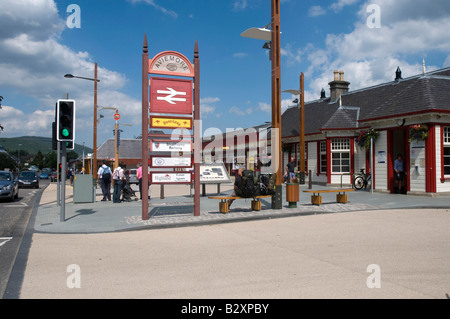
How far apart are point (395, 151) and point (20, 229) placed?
17.0 meters

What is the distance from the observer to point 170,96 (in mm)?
10688

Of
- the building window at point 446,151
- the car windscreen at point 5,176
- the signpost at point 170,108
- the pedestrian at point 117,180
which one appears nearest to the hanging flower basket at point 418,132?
the building window at point 446,151

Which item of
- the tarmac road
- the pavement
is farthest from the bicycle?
the tarmac road

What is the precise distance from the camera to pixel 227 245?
23.7 feet

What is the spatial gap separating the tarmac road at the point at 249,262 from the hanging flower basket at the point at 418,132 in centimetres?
693

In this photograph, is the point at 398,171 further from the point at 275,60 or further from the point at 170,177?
the point at 170,177

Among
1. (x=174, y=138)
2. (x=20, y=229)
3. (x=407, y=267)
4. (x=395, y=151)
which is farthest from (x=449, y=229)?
(x=395, y=151)

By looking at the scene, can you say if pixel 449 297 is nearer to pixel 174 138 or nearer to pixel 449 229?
pixel 449 229

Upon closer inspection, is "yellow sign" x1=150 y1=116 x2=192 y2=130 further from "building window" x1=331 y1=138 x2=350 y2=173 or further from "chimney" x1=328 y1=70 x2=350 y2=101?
"chimney" x1=328 y1=70 x2=350 y2=101

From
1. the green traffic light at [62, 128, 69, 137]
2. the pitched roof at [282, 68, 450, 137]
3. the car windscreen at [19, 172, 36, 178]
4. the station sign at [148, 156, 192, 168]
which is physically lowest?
the car windscreen at [19, 172, 36, 178]

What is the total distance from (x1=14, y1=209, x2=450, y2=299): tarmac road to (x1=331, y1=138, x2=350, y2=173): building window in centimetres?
1257

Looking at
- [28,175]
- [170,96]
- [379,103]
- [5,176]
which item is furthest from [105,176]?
[28,175]

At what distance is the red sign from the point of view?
34.5 ft

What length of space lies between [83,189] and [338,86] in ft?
65.3
